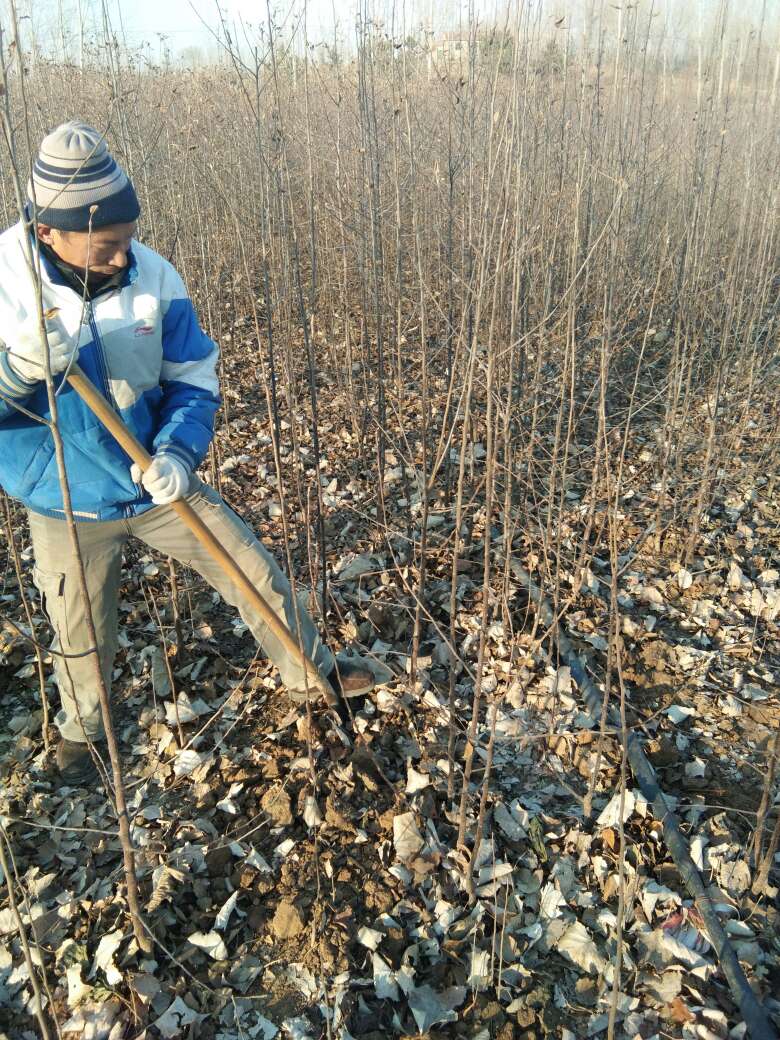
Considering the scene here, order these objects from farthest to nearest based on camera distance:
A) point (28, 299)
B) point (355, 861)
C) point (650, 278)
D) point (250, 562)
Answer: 1. point (650, 278)
2. point (250, 562)
3. point (355, 861)
4. point (28, 299)

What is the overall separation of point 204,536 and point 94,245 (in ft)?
2.53

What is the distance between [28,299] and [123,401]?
0.34 metres

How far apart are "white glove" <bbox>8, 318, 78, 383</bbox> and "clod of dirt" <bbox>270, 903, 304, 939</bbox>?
4.62 ft

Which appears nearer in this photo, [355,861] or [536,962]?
[536,962]

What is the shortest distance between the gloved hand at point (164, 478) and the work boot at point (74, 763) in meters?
0.91

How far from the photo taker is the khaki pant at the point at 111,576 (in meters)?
1.98

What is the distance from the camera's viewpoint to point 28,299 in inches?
66.7

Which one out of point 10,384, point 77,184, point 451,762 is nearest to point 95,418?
point 10,384

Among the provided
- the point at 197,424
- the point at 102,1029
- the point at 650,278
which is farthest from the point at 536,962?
the point at 650,278

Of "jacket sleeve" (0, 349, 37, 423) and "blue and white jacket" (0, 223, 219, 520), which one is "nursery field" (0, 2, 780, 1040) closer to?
"blue and white jacket" (0, 223, 219, 520)

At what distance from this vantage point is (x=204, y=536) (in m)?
1.86

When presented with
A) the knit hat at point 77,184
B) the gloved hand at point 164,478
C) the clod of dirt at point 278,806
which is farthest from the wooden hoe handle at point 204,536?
the knit hat at point 77,184

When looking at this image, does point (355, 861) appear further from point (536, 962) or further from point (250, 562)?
point (250, 562)

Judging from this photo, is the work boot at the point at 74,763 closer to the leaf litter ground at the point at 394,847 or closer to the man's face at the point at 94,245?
the leaf litter ground at the point at 394,847
